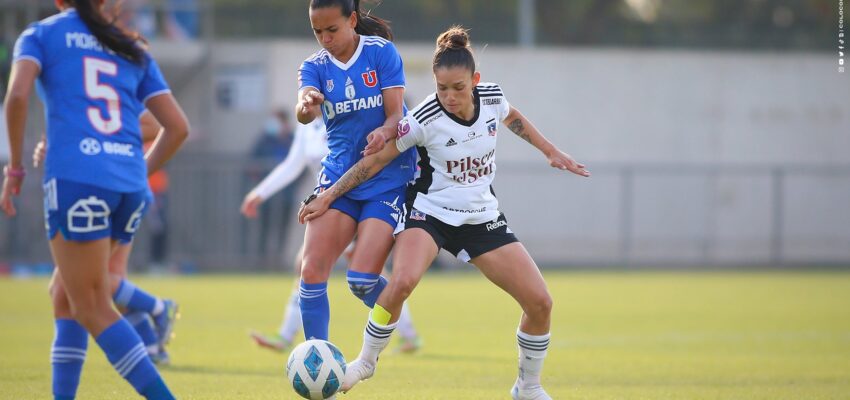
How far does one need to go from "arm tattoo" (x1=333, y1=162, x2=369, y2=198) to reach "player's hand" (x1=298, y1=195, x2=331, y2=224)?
0.26 ft

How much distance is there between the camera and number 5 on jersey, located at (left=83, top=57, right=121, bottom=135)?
521 centimetres

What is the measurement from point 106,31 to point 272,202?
15900 mm

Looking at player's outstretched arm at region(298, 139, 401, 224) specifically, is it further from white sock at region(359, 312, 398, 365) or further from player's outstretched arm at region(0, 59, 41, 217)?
player's outstretched arm at region(0, 59, 41, 217)

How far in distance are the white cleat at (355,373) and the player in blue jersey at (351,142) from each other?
272 millimetres

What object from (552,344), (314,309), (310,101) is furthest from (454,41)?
(552,344)

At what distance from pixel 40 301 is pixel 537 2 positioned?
15236 mm

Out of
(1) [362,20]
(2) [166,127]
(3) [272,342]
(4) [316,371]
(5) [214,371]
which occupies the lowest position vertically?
(3) [272,342]

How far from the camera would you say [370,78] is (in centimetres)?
651

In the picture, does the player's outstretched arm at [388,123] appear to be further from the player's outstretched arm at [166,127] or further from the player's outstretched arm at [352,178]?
the player's outstretched arm at [166,127]

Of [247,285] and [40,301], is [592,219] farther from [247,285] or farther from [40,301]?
[40,301]

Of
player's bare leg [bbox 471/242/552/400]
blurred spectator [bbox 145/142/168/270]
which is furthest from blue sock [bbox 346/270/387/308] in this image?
blurred spectator [bbox 145/142/168/270]

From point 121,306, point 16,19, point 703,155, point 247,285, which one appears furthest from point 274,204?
point 121,306

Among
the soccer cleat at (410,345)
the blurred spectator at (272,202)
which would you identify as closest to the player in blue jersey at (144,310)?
the soccer cleat at (410,345)

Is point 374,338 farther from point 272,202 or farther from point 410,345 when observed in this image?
point 272,202
